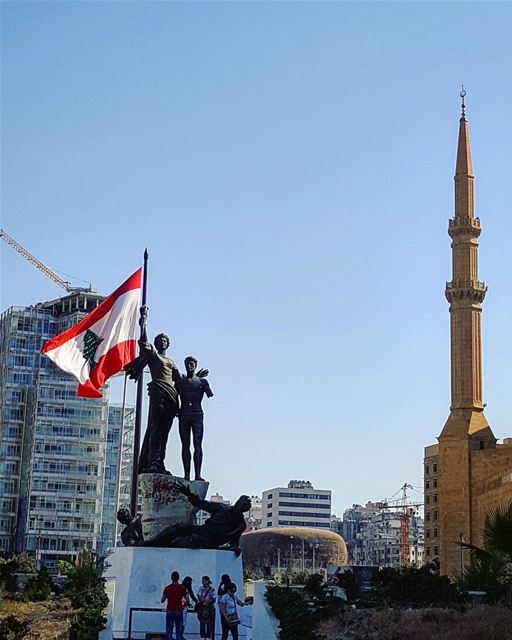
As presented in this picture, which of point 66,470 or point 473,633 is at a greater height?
point 66,470

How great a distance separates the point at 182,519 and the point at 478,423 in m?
48.6

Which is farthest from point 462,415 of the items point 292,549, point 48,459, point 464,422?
point 292,549

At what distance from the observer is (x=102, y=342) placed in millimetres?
26984

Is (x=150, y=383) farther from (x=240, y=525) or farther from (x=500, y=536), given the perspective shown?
(x=500, y=536)

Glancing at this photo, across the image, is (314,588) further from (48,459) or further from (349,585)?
(48,459)

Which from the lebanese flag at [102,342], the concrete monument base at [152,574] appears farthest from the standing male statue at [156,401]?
the lebanese flag at [102,342]

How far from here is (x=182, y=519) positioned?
2272cm

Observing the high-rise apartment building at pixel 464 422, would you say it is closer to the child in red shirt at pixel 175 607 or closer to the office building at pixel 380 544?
the child in red shirt at pixel 175 607

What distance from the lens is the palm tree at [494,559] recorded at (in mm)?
20062

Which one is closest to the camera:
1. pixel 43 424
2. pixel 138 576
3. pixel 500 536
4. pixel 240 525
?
pixel 500 536

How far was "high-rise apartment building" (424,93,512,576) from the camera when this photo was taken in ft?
221

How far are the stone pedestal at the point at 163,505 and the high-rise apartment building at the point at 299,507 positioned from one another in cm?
16006

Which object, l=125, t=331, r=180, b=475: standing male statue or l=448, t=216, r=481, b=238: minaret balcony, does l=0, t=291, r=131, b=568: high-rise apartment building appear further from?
l=125, t=331, r=180, b=475: standing male statue

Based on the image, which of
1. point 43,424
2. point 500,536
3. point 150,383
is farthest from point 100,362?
point 43,424
